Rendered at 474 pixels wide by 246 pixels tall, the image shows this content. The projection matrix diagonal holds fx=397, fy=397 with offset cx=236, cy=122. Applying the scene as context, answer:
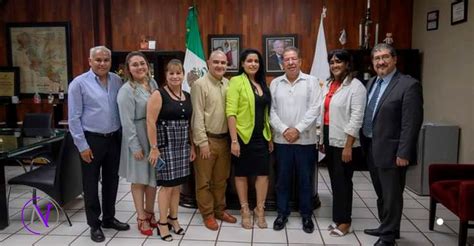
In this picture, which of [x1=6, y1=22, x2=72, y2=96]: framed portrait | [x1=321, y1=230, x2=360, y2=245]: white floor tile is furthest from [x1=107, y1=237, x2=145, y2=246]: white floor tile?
[x1=6, y1=22, x2=72, y2=96]: framed portrait

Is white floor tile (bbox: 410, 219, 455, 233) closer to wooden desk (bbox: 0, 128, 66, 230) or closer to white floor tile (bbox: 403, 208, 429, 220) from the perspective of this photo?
white floor tile (bbox: 403, 208, 429, 220)

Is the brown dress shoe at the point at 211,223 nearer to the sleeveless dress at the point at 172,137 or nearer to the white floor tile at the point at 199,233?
the white floor tile at the point at 199,233

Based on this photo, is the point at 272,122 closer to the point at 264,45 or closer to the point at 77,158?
the point at 77,158

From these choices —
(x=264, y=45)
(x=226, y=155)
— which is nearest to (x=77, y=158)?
(x=226, y=155)

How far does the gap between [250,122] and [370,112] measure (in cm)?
89

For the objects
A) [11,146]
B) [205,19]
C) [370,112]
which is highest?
[205,19]

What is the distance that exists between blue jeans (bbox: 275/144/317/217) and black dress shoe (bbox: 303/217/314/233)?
0.13 feet

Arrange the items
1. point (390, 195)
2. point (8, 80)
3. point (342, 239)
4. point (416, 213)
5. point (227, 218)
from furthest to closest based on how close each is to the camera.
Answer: point (8, 80), point (416, 213), point (227, 218), point (342, 239), point (390, 195)

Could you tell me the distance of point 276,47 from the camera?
5488 millimetres

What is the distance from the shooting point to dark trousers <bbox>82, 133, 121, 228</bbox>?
2979mm

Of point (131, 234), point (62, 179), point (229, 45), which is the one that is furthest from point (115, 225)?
point (229, 45)

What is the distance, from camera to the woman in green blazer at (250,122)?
122 inches

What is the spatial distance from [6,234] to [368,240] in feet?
9.47

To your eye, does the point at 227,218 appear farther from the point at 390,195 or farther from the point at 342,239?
the point at 390,195
